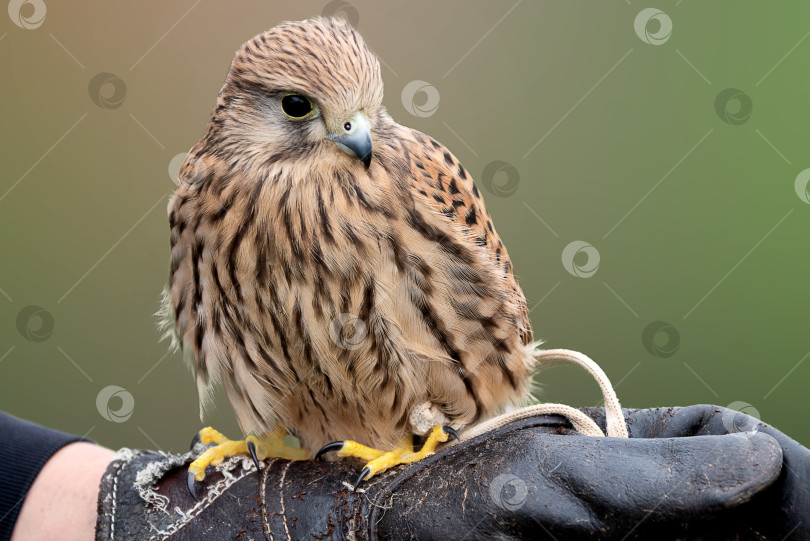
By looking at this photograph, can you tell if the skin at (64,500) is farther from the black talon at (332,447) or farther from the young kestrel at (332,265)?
the black talon at (332,447)

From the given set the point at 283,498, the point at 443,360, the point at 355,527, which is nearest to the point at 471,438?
the point at 443,360

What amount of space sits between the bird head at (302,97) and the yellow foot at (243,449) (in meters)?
0.93

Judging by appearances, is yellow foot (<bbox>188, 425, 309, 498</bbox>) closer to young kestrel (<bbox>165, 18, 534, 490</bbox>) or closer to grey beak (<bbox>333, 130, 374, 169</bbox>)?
young kestrel (<bbox>165, 18, 534, 490</bbox>)

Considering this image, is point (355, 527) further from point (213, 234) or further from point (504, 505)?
point (213, 234)

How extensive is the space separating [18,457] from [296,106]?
1609mm

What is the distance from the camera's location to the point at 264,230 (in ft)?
6.30

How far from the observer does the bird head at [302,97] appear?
1.81 metres

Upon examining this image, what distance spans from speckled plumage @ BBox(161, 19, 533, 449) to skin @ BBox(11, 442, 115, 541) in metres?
0.56

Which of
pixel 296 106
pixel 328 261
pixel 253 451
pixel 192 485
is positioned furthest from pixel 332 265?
pixel 192 485

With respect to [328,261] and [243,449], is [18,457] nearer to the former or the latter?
[243,449]

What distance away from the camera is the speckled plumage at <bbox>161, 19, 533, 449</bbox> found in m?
1.89

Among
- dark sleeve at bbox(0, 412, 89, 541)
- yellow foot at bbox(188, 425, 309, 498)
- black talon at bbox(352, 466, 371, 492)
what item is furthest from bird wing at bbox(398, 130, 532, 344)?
dark sleeve at bbox(0, 412, 89, 541)

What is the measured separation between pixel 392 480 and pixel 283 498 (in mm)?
320

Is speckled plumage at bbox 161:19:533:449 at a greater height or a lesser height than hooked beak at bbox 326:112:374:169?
lesser
